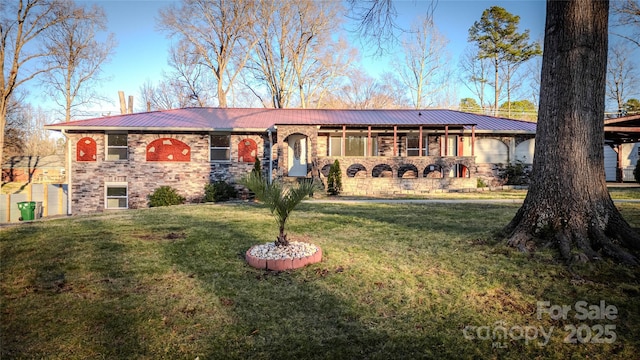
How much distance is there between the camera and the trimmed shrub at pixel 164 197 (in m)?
14.1

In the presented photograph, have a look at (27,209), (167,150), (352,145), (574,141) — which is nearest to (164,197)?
(167,150)

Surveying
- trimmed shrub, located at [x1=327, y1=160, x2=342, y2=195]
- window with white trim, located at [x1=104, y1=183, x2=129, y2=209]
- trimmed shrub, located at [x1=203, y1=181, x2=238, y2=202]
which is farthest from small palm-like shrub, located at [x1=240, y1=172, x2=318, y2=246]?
window with white trim, located at [x1=104, y1=183, x2=129, y2=209]

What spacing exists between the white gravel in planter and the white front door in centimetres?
1287

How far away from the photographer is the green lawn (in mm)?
2447

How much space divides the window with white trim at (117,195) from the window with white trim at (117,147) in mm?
1277

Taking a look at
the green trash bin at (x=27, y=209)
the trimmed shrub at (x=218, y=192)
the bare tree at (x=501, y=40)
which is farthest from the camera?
the bare tree at (x=501, y=40)

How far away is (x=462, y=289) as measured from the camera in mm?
3324

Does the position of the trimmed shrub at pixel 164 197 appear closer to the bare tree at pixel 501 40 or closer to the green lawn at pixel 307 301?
the green lawn at pixel 307 301

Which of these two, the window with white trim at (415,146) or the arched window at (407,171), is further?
the window with white trim at (415,146)

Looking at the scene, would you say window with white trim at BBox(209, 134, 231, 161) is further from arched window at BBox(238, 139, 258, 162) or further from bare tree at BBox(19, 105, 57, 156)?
bare tree at BBox(19, 105, 57, 156)

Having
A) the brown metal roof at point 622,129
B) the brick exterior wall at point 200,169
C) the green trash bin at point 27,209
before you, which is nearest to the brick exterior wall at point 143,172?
the brick exterior wall at point 200,169

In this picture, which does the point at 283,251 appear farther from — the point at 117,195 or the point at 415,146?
the point at 415,146

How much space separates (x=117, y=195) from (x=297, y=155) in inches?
340

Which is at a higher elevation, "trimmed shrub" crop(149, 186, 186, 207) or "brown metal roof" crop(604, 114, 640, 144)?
"brown metal roof" crop(604, 114, 640, 144)
